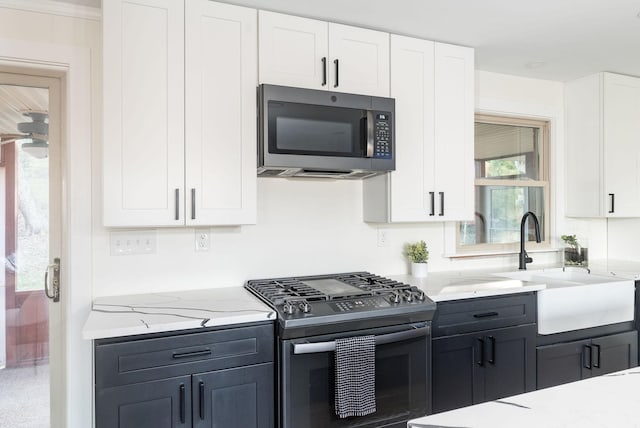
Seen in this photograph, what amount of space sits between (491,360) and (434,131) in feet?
4.40

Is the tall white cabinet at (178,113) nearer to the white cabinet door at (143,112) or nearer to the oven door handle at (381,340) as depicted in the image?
the white cabinet door at (143,112)

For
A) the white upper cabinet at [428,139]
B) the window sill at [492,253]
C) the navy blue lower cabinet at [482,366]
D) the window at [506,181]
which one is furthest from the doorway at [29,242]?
the window at [506,181]

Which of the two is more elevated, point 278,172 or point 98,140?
point 98,140

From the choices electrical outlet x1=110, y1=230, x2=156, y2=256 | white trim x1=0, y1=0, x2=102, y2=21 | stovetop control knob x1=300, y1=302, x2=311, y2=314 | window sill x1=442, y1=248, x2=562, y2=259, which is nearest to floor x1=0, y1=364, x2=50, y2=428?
electrical outlet x1=110, y1=230, x2=156, y2=256

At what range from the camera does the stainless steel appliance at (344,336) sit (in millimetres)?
1925

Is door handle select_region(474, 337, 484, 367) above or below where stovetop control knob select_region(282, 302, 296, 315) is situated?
below

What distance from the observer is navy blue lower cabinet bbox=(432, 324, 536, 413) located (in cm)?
235

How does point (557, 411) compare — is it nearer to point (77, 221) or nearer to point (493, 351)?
point (493, 351)

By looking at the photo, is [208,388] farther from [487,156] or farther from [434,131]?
[487,156]

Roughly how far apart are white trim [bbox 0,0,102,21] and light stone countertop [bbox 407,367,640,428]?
2.34m

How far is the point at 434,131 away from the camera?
272cm

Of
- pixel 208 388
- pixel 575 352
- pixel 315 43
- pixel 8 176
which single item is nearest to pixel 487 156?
pixel 575 352

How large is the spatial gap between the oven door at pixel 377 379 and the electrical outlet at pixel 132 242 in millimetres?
941

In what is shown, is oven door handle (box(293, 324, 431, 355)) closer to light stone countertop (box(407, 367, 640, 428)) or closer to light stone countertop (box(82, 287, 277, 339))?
light stone countertop (box(82, 287, 277, 339))
